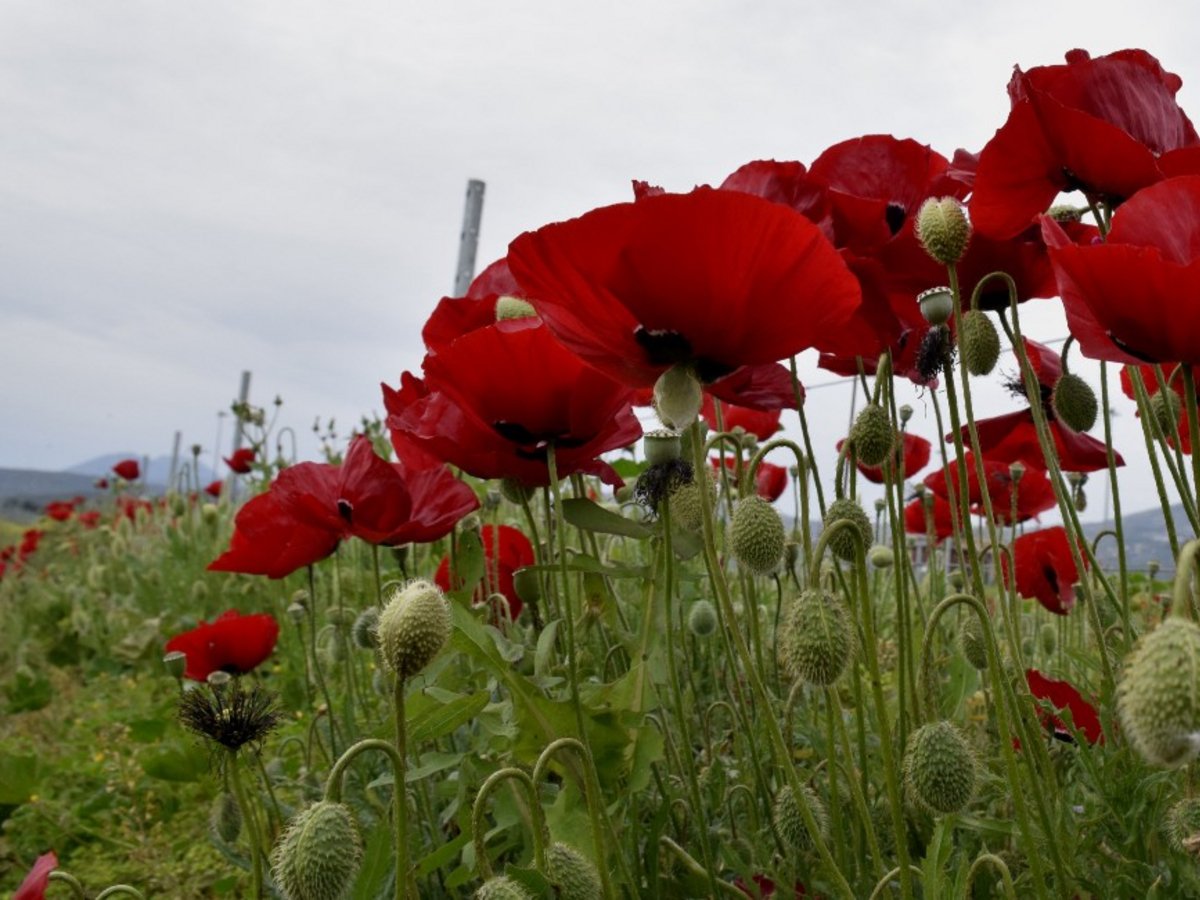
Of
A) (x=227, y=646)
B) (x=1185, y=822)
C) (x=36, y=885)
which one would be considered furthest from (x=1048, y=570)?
(x=36, y=885)

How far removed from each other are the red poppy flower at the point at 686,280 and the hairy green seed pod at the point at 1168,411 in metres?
0.44

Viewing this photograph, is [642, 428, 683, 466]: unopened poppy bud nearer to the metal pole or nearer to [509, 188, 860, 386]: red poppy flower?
[509, 188, 860, 386]: red poppy flower

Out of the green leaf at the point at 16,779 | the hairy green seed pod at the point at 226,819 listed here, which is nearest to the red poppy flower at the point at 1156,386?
the hairy green seed pod at the point at 226,819

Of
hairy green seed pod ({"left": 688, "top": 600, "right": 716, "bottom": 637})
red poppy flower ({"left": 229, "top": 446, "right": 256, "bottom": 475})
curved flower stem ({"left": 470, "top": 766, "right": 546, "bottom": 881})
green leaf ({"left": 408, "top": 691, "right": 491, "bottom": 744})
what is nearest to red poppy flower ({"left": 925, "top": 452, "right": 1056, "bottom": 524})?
hairy green seed pod ({"left": 688, "top": 600, "right": 716, "bottom": 637})

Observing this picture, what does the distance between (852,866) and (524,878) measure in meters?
0.62

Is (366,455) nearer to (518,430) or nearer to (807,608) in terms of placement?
(518,430)

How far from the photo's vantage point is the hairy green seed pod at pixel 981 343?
1.17 m

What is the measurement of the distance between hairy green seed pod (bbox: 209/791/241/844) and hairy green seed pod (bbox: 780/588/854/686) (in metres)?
1.00

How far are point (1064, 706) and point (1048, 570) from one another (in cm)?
72

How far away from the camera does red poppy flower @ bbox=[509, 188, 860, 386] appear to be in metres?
0.80

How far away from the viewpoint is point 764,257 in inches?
32.2

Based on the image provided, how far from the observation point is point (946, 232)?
0.93m

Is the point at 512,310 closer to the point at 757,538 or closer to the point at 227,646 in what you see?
the point at 757,538

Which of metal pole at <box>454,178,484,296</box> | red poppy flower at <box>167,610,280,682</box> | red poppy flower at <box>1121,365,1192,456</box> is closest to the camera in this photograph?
red poppy flower at <box>1121,365,1192,456</box>
